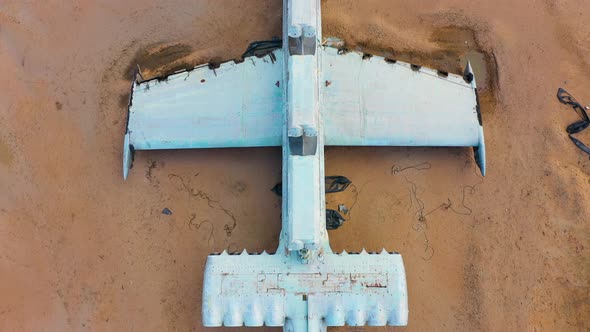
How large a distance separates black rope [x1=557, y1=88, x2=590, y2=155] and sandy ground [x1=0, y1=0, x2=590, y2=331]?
200mm

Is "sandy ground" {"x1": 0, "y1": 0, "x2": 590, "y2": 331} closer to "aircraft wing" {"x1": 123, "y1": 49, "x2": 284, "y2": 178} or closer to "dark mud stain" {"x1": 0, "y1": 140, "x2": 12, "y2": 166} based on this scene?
"dark mud stain" {"x1": 0, "y1": 140, "x2": 12, "y2": 166}

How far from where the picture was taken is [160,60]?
1281cm

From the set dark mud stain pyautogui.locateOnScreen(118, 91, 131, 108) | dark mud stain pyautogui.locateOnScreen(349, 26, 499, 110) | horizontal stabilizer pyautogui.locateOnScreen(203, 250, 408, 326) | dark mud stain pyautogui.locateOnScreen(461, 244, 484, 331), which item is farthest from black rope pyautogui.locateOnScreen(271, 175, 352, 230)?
dark mud stain pyautogui.locateOnScreen(118, 91, 131, 108)

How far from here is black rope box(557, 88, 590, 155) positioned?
38.8ft

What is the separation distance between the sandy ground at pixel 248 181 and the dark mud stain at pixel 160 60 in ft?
0.21

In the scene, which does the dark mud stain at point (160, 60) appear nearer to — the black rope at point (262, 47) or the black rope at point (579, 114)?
the black rope at point (262, 47)

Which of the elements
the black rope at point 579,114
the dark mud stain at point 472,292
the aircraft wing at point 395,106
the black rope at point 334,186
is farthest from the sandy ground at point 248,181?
the aircraft wing at point 395,106

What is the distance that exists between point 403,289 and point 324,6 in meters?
9.44

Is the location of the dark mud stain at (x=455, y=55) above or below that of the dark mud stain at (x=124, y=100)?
above

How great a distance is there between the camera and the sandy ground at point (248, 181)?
35.9 feet

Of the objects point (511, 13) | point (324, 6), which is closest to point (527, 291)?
point (511, 13)

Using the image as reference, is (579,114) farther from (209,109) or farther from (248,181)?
(209,109)

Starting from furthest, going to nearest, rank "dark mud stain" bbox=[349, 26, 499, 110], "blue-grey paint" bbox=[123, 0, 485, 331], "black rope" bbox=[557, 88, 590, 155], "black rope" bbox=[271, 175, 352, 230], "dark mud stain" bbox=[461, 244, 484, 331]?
"dark mud stain" bbox=[349, 26, 499, 110]
"black rope" bbox=[557, 88, 590, 155]
"black rope" bbox=[271, 175, 352, 230]
"dark mud stain" bbox=[461, 244, 484, 331]
"blue-grey paint" bbox=[123, 0, 485, 331]

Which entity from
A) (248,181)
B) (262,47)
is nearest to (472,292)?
(248,181)
